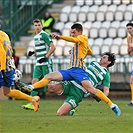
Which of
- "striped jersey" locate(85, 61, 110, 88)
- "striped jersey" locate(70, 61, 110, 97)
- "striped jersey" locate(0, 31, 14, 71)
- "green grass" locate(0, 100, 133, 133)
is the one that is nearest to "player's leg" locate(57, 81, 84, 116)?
"striped jersey" locate(70, 61, 110, 97)

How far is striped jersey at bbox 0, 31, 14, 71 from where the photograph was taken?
13609 mm

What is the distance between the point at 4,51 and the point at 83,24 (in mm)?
14657

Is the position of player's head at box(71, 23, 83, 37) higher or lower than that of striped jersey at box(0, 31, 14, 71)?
higher

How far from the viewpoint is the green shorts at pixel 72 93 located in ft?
48.8

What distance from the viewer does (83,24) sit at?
92.4ft

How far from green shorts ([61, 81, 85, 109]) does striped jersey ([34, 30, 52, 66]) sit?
288 centimetres

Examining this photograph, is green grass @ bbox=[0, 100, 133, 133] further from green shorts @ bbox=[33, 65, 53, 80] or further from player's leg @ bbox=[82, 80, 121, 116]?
green shorts @ bbox=[33, 65, 53, 80]

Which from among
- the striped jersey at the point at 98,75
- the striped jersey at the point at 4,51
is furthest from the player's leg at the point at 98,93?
the striped jersey at the point at 4,51

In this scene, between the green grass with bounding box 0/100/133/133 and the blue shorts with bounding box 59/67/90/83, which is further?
the blue shorts with bounding box 59/67/90/83

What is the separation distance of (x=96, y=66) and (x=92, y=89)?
876 millimetres

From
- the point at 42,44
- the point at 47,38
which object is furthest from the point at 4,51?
the point at 42,44

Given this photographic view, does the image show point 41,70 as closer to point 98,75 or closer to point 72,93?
point 98,75

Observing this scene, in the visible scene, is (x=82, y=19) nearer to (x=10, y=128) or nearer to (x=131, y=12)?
(x=131, y=12)

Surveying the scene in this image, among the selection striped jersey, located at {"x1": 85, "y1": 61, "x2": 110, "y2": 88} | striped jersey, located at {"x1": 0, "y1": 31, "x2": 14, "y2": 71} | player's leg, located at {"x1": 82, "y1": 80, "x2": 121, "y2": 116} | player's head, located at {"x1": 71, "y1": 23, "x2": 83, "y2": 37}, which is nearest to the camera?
striped jersey, located at {"x1": 0, "y1": 31, "x2": 14, "y2": 71}
